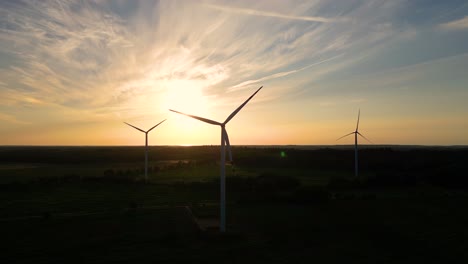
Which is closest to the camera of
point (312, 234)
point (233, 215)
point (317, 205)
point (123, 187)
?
point (312, 234)

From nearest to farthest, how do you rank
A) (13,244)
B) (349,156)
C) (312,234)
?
1. (13,244)
2. (312,234)
3. (349,156)

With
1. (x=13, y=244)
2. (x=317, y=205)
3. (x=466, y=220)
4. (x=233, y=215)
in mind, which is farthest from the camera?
(x=317, y=205)

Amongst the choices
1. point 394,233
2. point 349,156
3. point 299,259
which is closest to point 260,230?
point 299,259

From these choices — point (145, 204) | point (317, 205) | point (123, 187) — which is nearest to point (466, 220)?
point (317, 205)

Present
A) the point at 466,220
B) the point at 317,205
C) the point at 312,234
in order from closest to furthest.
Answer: the point at 312,234, the point at 466,220, the point at 317,205

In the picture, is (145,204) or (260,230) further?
(145,204)

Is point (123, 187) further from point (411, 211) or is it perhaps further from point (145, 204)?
point (411, 211)

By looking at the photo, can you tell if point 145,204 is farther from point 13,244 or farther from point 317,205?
point 317,205

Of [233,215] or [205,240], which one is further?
[233,215]
